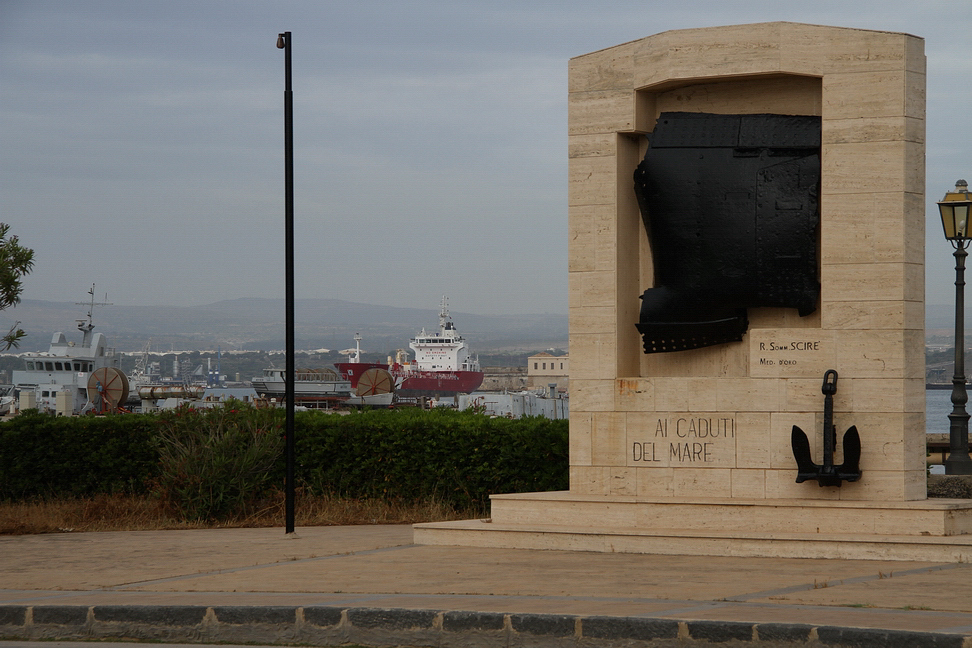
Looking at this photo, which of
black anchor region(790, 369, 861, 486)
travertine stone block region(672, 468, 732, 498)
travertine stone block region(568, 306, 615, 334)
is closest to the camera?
black anchor region(790, 369, 861, 486)

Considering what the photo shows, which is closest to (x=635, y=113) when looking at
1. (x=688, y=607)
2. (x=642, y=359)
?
(x=642, y=359)

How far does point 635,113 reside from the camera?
38.8ft

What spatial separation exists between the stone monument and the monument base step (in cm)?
2

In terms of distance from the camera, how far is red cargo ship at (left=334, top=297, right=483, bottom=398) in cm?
10550

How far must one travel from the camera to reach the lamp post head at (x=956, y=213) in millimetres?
16280

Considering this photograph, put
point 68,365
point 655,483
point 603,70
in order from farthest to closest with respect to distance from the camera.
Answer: point 68,365, point 603,70, point 655,483

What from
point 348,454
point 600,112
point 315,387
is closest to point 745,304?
point 600,112

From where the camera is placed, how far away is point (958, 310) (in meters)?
16.6

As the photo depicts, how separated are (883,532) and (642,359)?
10.5 feet

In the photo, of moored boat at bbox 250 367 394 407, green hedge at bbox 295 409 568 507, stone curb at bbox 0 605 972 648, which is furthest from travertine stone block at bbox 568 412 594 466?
moored boat at bbox 250 367 394 407

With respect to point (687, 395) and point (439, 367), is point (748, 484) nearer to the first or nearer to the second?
point (687, 395)

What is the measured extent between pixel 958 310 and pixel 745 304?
6.73m

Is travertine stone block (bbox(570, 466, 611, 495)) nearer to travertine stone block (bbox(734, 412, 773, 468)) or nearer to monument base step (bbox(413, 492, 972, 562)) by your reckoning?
monument base step (bbox(413, 492, 972, 562))

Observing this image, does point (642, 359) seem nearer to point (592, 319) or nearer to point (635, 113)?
point (592, 319)
